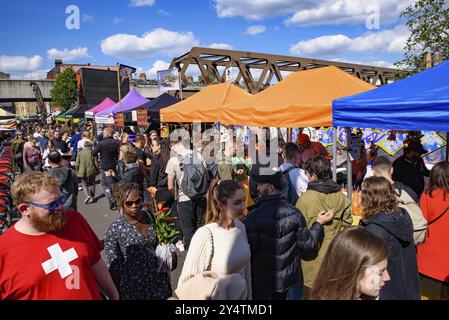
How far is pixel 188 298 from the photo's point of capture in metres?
1.77

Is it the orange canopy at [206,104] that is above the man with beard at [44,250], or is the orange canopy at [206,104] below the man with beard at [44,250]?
above

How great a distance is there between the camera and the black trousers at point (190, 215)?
16.9 ft

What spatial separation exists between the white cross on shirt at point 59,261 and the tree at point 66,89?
163 feet

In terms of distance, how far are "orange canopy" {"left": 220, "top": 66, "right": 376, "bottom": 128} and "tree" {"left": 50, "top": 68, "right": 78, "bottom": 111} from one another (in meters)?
46.2

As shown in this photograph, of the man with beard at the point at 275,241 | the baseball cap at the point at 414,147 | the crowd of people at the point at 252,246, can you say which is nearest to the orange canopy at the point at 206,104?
the baseball cap at the point at 414,147

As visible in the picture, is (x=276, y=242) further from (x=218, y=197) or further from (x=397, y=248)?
(x=397, y=248)

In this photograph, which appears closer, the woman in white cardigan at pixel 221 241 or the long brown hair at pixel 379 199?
the woman in white cardigan at pixel 221 241

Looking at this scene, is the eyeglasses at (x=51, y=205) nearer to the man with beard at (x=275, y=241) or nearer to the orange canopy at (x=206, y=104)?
the man with beard at (x=275, y=241)

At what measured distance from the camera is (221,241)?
7.63 ft

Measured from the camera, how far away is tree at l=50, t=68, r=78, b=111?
153 feet


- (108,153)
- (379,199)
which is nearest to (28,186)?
(379,199)
